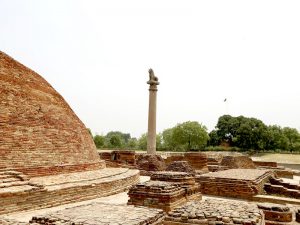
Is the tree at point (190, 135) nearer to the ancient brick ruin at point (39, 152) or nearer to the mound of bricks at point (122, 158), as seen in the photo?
the mound of bricks at point (122, 158)

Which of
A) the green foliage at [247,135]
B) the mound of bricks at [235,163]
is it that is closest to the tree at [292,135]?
Result: the green foliage at [247,135]

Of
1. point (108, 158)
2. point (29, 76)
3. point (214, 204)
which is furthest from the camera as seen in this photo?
point (108, 158)

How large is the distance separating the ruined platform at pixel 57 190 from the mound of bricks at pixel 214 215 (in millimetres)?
3635

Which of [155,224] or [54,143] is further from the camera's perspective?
[54,143]

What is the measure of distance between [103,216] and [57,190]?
149 inches

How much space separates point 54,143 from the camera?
9.29m

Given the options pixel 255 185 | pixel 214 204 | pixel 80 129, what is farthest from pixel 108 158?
pixel 214 204

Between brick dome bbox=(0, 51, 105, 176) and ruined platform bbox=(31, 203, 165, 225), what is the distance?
13.3ft

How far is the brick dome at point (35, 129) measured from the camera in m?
8.01

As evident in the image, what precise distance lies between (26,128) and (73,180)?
190 centimetres

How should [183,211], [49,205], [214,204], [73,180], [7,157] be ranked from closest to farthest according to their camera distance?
[183,211], [214,204], [49,205], [7,157], [73,180]

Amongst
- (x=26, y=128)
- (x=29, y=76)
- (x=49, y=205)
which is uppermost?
(x=29, y=76)

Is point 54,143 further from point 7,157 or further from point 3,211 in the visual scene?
point 3,211

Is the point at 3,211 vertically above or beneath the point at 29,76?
beneath
